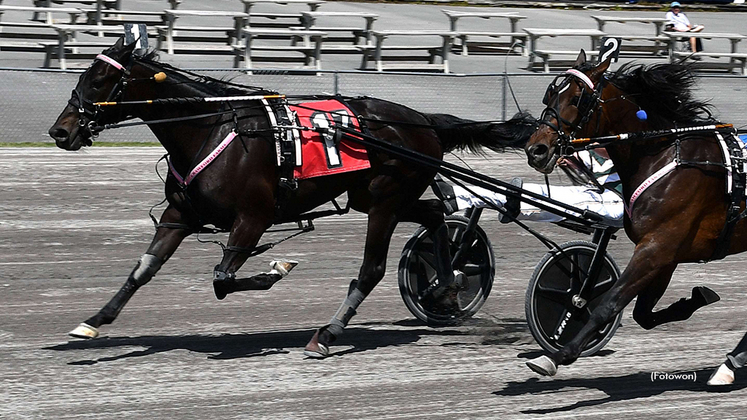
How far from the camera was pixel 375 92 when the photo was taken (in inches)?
638

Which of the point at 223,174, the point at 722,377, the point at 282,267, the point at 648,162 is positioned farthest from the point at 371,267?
the point at 722,377

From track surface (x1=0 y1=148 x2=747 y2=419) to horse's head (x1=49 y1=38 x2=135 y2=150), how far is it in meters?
1.28

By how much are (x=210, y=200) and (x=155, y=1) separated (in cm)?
1961

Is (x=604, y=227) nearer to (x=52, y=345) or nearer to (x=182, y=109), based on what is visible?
(x=182, y=109)

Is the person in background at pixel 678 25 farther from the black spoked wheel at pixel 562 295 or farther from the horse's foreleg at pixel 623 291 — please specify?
the horse's foreleg at pixel 623 291

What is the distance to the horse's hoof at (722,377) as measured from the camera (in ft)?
19.1

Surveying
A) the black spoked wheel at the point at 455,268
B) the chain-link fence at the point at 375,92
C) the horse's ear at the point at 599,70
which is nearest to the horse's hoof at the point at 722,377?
the horse's ear at the point at 599,70

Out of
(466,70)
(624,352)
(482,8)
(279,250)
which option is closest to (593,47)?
(466,70)

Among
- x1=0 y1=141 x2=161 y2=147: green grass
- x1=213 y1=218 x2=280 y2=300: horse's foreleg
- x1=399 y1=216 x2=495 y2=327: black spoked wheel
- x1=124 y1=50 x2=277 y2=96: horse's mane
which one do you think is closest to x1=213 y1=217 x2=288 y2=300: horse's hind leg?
x1=213 y1=218 x2=280 y2=300: horse's foreleg

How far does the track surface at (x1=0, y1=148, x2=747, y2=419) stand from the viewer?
18.0 ft

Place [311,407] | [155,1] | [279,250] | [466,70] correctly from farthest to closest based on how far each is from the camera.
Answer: [155,1]
[466,70]
[279,250]
[311,407]

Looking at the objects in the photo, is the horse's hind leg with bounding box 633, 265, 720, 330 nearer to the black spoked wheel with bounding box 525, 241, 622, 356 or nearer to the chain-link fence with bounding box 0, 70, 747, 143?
the black spoked wheel with bounding box 525, 241, 622, 356

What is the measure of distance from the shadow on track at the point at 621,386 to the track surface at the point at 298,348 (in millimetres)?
16

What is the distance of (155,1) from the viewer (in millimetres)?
24906
